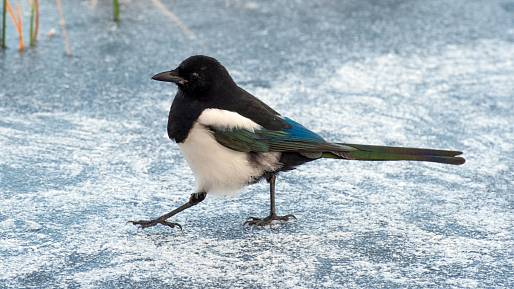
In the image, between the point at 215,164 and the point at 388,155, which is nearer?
the point at 215,164

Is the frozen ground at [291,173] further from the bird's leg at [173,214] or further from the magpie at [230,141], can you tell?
the magpie at [230,141]

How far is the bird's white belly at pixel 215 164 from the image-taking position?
3.24 meters

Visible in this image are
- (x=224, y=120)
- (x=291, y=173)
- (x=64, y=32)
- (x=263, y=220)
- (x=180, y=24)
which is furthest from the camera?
(x=180, y=24)

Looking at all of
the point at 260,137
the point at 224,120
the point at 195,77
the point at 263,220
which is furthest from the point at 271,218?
the point at 195,77

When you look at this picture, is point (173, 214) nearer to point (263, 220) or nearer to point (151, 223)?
point (151, 223)

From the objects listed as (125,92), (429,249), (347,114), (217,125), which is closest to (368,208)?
(429,249)

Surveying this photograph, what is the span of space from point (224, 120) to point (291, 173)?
791 millimetres

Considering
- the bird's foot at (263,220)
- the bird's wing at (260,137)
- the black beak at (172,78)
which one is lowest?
the bird's foot at (263,220)

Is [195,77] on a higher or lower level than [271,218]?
higher

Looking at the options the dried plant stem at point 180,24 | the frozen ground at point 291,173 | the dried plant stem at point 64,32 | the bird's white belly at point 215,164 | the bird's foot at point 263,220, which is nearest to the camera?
the frozen ground at point 291,173

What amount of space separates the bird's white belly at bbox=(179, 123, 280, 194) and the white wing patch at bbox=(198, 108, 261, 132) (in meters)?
0.03

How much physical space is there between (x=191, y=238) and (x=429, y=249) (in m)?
0.81

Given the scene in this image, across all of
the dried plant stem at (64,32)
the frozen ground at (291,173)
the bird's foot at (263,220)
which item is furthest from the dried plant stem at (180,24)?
the bird's foot at (263,220)

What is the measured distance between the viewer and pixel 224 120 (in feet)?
10.7
